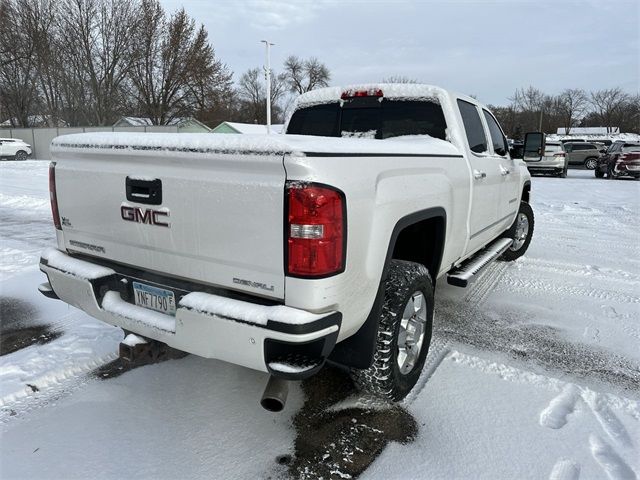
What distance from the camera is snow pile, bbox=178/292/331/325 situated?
6.50ft

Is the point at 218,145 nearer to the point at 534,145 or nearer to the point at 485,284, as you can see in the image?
A: the point at 485,284

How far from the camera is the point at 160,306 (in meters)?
2.47

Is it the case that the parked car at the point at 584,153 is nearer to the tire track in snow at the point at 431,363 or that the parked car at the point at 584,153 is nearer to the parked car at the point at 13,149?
the tire track in snow at the point at 431,363

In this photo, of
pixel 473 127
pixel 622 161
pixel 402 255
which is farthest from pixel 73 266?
pixel 622 161

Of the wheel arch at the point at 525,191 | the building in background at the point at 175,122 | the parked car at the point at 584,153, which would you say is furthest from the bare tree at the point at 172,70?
the wheel arch at the point at 525,191

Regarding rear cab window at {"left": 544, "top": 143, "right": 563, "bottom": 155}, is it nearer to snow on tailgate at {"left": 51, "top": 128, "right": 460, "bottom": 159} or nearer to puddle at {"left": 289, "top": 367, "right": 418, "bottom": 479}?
snow on tailgate at {"left": 51, "top": 128, "right": 460, "bottom": 159}

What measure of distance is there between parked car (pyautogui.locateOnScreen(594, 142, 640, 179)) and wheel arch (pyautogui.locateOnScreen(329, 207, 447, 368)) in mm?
20570

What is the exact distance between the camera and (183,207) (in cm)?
229

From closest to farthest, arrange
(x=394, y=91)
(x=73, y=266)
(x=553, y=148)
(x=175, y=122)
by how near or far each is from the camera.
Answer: (x=73, y=266) → (x=394, y=91) → (x=553, y=148) → (x=175, y=122)

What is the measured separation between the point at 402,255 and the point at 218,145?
1737mm

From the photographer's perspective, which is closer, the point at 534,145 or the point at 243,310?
the point at 243,310

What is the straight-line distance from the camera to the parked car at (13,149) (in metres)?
28.6

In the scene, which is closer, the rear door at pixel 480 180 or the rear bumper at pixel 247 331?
the rear bumper at pixel 247 331

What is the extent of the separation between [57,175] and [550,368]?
12.0ft
